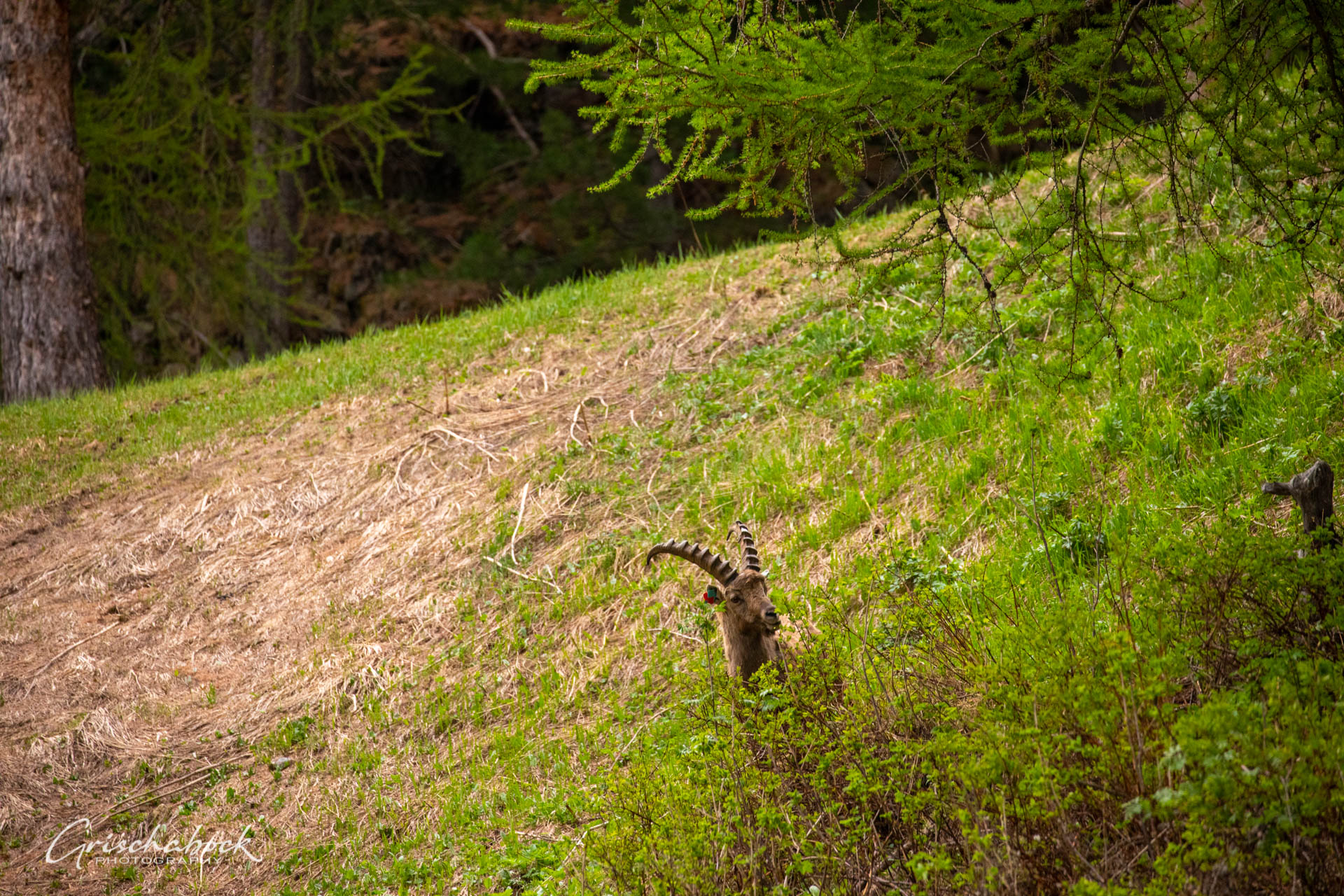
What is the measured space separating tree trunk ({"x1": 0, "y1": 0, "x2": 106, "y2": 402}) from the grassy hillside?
216 cm

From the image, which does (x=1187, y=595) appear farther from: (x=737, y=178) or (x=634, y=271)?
(x=634, y=271)

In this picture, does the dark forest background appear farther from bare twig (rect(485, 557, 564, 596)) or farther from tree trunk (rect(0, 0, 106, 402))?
bare twig (rect(485, 557, 564, 596))

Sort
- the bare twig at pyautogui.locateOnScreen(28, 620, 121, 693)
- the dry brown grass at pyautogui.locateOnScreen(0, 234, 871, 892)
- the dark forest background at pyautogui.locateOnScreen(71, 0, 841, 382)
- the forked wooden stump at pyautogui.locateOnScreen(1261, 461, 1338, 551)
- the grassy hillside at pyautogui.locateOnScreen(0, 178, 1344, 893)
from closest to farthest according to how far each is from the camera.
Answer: the grassy hillside at pyautogui.locateOnScreen(0, 178, 1344, 893) → the forked wooden stump at pyautogui.locateOnScreen(1261, 461, 1338, 551) → the dry brown grass at pyautogui.locateOnScreen(0, 234, 871, 892) → the bare twig at pyautogui.locateOnScreen(28, 620, 121, 693) → the dark forest background at pyautogui.locateOnScreen(71, 0, 841, 382)

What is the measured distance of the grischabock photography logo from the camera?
469 centimetres

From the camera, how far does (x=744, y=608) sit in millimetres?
3930

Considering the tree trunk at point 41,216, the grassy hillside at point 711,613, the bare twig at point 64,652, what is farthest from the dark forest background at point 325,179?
the bare twig at point 64,652

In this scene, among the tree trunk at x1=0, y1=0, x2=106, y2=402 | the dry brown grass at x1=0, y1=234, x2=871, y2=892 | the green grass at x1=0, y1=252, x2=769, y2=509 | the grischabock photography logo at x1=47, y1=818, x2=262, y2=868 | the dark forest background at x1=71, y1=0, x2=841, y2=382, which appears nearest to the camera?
the grischabock photography logo at x1=47, y1=818, x2=262, y2=868

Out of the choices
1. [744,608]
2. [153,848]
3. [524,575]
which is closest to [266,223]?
[524,575]

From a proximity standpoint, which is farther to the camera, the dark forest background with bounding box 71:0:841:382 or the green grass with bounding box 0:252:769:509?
the dark forest background with bounding box 71:0:841:382

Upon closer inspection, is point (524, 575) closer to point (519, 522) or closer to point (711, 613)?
point (519, 522)

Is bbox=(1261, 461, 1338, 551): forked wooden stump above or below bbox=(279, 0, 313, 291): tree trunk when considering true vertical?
below

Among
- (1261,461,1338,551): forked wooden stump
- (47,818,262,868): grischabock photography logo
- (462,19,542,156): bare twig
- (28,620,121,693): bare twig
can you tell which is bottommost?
(47,818,262,868): grischabock photography logo

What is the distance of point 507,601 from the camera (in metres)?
5.81

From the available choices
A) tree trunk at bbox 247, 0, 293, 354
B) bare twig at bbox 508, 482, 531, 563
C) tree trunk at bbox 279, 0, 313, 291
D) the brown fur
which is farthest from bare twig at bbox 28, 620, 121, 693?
tree trunk at bbox 279, 0, 313, 291
